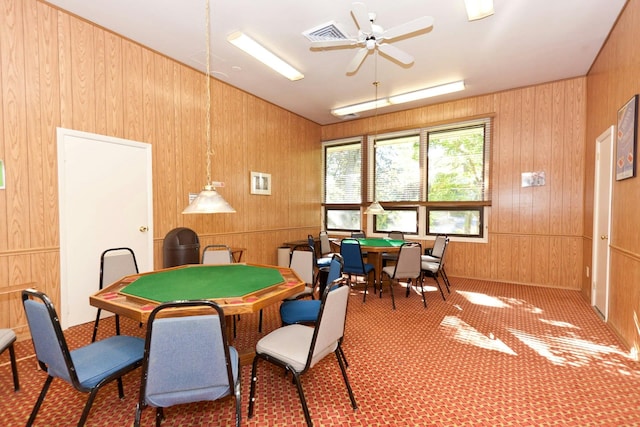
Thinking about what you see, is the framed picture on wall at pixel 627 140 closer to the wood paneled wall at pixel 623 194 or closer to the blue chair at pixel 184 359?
the wood paneled wall at pixel 623 194

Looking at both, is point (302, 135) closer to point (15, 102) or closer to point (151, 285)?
point (15, 102)

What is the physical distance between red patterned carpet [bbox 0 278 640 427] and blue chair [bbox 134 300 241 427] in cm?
61

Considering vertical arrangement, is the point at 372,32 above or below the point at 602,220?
above

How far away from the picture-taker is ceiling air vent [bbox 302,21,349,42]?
2.90 meters

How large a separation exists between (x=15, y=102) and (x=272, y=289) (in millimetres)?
3188

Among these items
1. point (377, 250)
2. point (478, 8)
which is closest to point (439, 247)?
point (377, 250)

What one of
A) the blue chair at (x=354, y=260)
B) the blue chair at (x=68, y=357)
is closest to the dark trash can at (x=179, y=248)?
the blue chair at (x=68, y=357)

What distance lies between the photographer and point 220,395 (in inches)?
59.4

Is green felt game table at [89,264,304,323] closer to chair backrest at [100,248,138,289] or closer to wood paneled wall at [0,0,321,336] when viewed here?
chair backrest at [100,248,138,289]

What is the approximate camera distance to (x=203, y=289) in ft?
7.09

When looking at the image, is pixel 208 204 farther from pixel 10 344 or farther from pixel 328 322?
pixel 10 344

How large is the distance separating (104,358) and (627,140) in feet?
15.5

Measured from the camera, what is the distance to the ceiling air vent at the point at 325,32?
290 centimetres

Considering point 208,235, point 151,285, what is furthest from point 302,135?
point 151,285
